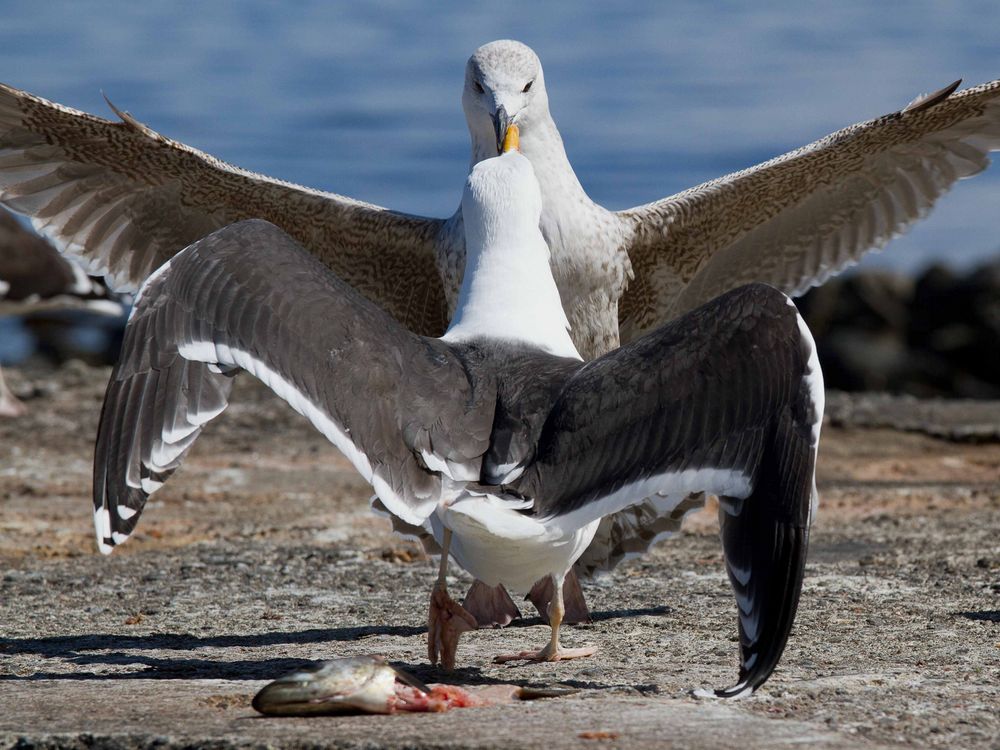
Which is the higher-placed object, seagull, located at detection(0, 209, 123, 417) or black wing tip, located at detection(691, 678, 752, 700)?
seagull, located at detection(0, 209, 123, 417)

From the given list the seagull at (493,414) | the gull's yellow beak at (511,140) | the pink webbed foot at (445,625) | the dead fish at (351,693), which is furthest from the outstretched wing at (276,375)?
the gull's yellow beak at (511,140)

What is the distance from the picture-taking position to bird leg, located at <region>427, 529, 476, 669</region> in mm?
4906

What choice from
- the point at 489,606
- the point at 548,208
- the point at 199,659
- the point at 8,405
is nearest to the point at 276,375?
the point at 199,659

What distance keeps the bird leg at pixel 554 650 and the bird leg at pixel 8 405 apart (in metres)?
9.19

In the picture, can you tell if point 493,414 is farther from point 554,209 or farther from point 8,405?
point 8,405

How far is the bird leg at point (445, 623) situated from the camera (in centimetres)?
491

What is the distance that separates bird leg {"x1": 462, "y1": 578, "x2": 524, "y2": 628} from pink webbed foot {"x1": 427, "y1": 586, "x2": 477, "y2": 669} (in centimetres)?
97

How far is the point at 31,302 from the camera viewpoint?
51.2 feet

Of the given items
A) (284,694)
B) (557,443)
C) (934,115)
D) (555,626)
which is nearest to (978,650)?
(555,626)

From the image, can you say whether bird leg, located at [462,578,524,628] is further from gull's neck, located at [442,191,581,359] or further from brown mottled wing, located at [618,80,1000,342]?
brown mottled wing, located at [618,80,1000,342]

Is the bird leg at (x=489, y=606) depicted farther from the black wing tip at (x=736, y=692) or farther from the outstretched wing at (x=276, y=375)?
the black wing tip at (x=736, y=692)

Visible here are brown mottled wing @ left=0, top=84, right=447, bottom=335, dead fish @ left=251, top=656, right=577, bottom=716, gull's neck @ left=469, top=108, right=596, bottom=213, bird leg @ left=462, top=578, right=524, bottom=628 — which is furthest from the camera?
brown mottled wing @ left=0, top=84, right=447, bottom=335

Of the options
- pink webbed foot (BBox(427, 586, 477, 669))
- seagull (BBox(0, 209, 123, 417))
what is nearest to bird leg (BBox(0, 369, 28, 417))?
seagull (BBox(0, 209, 123, 417))

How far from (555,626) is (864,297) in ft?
52.6
